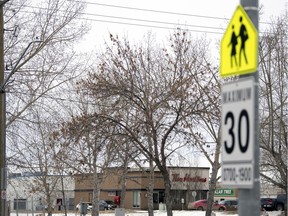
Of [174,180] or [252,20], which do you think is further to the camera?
[174,180]

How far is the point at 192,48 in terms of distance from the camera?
104ft

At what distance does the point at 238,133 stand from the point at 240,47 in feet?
2.92

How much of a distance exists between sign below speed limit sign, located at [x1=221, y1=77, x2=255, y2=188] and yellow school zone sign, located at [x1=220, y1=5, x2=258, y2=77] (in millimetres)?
155

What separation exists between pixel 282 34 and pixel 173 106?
743cm

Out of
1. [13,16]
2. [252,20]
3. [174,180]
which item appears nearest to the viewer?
[252,20]

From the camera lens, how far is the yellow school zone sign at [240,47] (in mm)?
6285

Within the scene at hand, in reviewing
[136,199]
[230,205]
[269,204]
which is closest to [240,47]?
[269,204]

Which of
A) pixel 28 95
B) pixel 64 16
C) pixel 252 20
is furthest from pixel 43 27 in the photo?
pixel 252 20

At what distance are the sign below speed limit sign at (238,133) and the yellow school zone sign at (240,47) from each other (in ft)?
0.51

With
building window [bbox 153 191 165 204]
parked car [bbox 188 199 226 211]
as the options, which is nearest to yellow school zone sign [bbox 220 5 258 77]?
parked car [bbox 188 199 226 211]

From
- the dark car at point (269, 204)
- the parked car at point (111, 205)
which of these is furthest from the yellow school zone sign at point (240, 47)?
the parked car at point (111, 205)

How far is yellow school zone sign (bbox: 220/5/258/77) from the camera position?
6.29m

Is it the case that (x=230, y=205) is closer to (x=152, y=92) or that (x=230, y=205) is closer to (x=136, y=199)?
(x=136, y=199)

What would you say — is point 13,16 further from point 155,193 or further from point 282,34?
point 155,193
